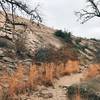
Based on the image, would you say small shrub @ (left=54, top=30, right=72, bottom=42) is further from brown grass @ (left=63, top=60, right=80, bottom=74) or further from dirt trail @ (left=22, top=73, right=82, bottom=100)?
dirt trail @ (left=22, top=73, right=82, bottom=100)

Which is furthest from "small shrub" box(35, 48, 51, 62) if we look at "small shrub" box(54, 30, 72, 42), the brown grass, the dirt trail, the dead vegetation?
"small shrub" box(54, 30, 72, 42)

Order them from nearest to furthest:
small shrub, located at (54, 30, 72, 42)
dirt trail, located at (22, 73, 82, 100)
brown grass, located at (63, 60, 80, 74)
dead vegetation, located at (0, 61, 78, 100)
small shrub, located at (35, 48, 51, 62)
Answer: dead vegetation, located at (0, 61, 78, 100)
dirt trail, located at (22, 73, 82, 100)
brown grass, located at (63, 60, 80, 74)
small shrub, located at (35, 48, 51, 62)
small shrub, located at (54, 30, 72, 42)

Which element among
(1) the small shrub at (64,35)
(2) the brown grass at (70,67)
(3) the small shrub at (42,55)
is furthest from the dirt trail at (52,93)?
(1) the small shrub at (64,35)

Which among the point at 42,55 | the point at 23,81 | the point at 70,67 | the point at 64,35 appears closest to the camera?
the point at 23,81

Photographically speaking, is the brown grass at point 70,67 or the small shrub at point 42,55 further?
the small shrub at point 42,55

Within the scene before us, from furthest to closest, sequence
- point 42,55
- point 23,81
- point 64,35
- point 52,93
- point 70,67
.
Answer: point 64,35
point 42,55
point 70,67
point 23,81
point 52,93

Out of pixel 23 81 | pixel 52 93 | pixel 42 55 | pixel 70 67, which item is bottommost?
pixel 52 93

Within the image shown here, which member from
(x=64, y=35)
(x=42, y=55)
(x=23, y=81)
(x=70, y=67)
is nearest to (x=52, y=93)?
(x=23, y=81)

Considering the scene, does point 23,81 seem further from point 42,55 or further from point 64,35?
point 64,35

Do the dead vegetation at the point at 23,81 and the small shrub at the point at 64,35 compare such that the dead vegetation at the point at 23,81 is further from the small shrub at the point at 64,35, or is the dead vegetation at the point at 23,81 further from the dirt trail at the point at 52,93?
the small shrub at the point at 64,35

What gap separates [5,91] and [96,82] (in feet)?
15.7

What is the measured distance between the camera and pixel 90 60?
35.6 metres

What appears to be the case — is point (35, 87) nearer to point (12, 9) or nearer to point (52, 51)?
point (12, 9)

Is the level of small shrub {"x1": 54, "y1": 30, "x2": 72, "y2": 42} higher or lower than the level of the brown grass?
higher
